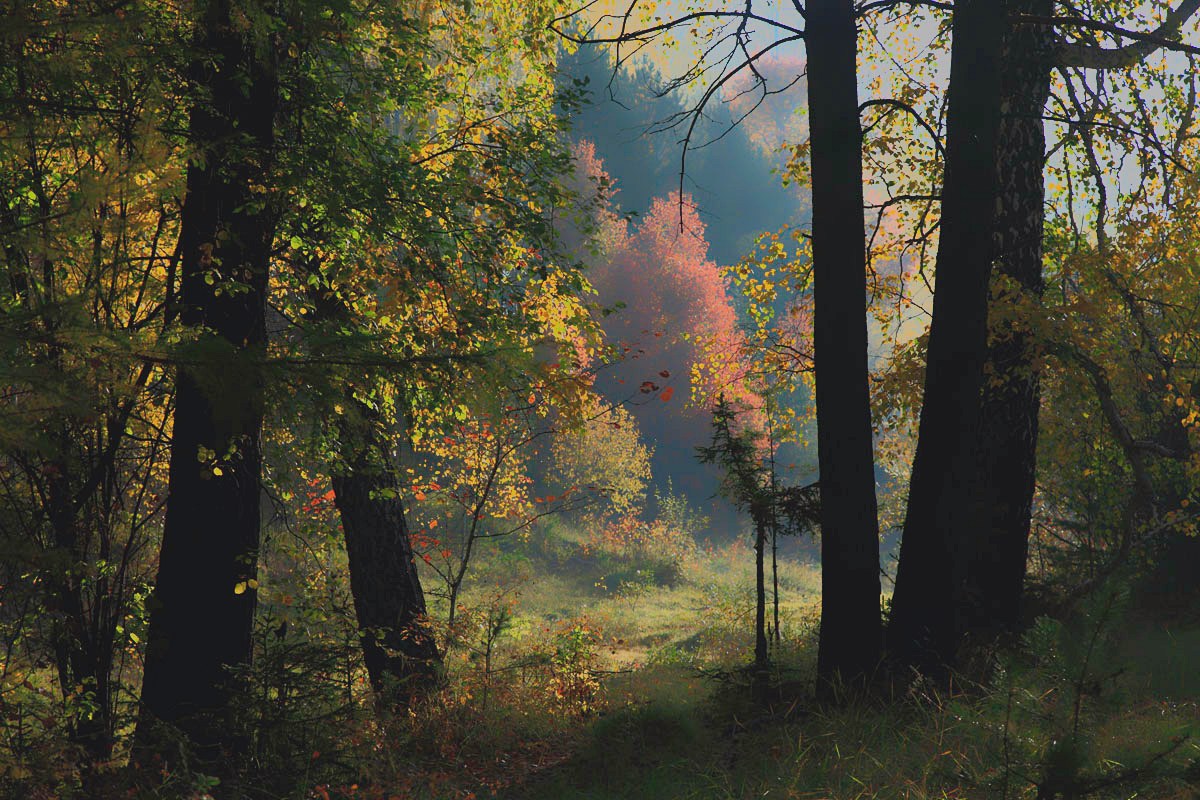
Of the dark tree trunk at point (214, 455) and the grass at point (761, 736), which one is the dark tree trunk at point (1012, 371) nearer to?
the grass at point (761, 736)

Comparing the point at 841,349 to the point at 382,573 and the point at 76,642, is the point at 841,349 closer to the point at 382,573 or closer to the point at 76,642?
the point at 382,573

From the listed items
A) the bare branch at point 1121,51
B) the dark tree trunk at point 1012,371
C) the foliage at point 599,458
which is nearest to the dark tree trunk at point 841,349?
the dark tree trunk at point 1012,371

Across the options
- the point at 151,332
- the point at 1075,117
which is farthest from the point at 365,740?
the point at 1075,117

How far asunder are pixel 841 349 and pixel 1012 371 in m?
2.06

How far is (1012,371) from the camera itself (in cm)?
684

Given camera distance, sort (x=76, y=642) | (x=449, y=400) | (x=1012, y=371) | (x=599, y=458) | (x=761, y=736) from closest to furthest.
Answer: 1. (x=76, y=642)
2. (x=761, y=736)
3. (x=449, y=400)
4. (x=1012, y=371)
5. (x=599, y=458)

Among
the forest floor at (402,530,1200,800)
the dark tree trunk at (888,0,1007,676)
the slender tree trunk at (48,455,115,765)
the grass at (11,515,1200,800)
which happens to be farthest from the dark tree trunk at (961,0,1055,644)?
the slender tree trunk at (48,455,115,765)

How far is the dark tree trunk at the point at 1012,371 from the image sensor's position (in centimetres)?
675

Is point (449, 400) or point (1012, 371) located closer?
point (449, 400)

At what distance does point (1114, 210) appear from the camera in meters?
9.33

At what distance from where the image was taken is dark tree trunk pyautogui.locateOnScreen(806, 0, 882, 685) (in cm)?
559

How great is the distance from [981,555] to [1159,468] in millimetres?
6086

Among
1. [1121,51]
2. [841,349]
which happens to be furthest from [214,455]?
[1121,51]

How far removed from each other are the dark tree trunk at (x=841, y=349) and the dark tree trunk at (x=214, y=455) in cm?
360
